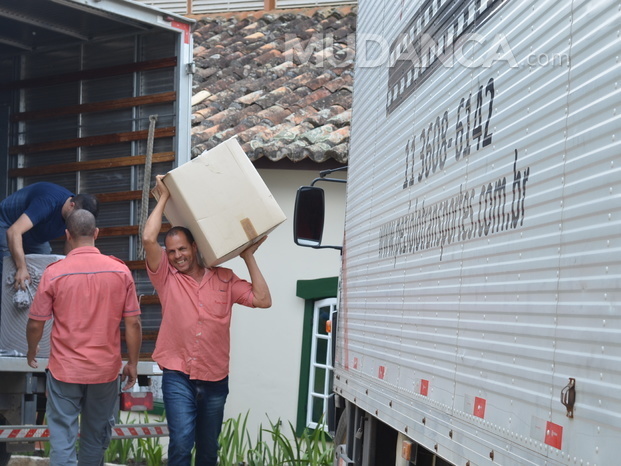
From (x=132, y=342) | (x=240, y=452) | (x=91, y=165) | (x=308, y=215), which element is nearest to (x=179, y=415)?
(x=132, y=342)

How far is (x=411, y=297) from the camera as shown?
4.20 m

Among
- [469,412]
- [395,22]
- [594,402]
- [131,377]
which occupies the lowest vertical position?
[131,377]

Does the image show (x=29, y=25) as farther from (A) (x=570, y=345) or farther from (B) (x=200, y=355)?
(A) (x=570, y=345)

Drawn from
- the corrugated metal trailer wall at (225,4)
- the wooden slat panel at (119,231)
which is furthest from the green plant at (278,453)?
the corrugated metal trailer wall at (225,4)

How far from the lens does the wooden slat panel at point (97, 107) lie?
746 centimetres

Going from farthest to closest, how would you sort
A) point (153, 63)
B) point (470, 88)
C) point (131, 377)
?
point (153, 63) < point (131, 377) < point (470, 88)

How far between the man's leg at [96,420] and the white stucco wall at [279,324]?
4.25 metres

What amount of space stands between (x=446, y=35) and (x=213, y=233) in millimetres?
2178

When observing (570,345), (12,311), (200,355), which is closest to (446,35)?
(570,345)

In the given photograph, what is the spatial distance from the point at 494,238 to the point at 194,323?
3054mm

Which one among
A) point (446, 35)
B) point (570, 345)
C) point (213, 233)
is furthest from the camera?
point (213, 233)

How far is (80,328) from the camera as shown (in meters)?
6.04

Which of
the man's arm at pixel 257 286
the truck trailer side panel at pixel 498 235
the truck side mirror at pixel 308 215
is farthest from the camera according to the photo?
the truck side mirror at pixel 308 215

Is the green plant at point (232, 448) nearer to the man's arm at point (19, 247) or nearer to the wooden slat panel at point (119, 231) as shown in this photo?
the wooden slat panel at point (119, 231)
